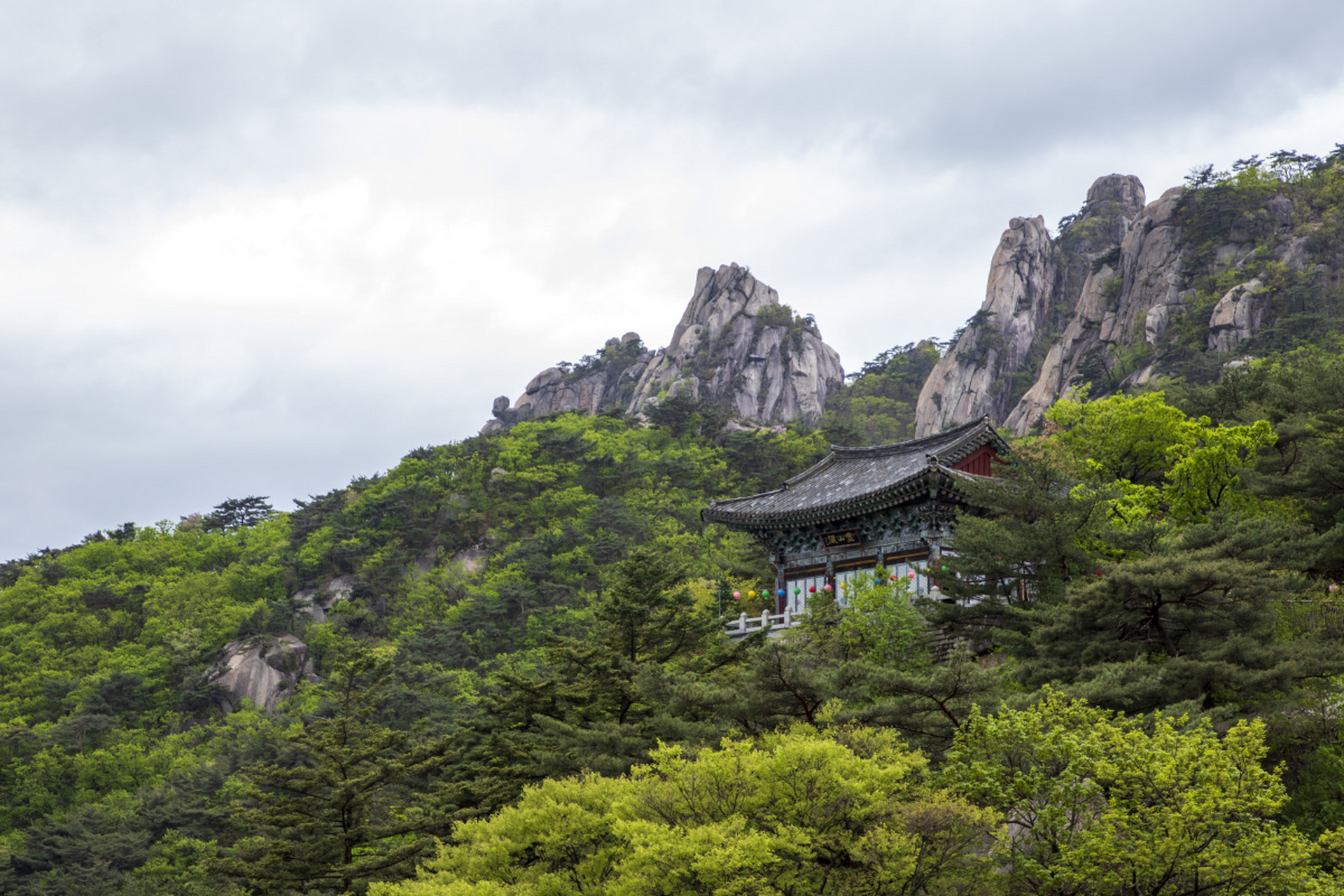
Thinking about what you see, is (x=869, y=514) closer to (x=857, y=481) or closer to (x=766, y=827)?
(x=857, y=481)

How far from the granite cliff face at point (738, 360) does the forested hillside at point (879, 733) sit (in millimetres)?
41547

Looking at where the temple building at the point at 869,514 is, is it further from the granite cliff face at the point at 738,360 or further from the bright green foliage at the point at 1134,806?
the granite cliff face at the point at 738,360

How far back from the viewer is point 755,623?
27.3 meters

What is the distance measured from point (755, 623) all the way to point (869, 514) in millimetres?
4213

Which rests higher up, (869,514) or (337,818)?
(869,514)

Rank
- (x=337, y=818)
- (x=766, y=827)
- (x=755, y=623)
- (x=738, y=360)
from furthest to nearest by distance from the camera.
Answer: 1. (x=738, y=360)
2. (x=755, y=623)
3. (x=337, y=818)
4. (x=766, y=827)

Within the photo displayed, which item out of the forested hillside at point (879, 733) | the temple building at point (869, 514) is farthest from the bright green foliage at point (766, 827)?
the temple building at point (869, 514)

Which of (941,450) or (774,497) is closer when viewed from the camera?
(941,450)

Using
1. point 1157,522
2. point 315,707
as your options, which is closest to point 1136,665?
point 1157,522

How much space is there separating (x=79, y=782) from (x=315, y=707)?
14605 millimetres

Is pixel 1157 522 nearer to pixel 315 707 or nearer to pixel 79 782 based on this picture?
pixel 315 707

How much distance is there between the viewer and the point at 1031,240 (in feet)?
266

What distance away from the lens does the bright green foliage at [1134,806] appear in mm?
10969

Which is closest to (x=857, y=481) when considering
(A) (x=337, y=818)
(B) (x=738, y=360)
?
(A) (x=337, y=818)
